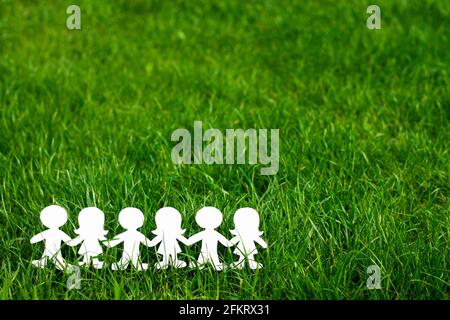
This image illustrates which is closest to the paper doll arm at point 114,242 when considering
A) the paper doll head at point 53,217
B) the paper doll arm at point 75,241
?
the paper doll arm at point 75,241

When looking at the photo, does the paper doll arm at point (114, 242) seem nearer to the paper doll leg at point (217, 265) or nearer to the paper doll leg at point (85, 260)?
the paper doll leg at point (85, 260)

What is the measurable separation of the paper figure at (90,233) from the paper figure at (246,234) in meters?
0.53

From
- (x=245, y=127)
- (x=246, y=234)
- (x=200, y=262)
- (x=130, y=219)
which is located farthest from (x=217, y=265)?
(x=245, y=127)

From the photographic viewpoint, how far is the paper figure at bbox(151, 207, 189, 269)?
8.55 ft

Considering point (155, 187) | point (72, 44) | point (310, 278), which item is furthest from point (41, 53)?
point (310, 278)

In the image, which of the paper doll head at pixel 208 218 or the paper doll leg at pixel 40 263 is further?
the paper doll head at pixel 208 218

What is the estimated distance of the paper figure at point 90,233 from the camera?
8.49 ft

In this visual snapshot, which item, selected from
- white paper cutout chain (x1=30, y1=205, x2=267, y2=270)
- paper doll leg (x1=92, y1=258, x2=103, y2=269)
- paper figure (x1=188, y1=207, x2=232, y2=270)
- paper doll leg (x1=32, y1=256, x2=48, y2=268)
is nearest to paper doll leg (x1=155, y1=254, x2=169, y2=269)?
white paper cutout chain (x1=30, y1=205, x2=267, y2=270)

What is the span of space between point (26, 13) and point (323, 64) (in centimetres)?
266

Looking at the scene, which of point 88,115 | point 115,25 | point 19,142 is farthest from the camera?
point 115,25

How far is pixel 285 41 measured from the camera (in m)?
5.04

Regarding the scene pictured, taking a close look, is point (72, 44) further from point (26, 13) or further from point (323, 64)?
point (323, 64)

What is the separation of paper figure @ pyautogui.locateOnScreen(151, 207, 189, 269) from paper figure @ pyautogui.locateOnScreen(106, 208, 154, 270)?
0.05 metres

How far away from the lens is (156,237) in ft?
8.56
